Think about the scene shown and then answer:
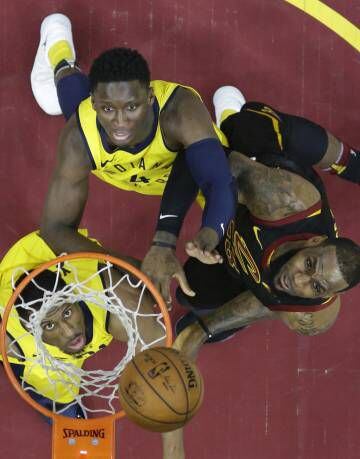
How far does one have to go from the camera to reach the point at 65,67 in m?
3.88

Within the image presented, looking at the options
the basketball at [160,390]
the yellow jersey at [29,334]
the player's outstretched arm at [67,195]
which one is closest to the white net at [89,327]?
the yellow jersey at [29,334]

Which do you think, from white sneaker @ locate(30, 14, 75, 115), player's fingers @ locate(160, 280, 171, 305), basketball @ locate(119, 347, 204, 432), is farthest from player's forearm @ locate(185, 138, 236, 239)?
white sneaker @ locate(30, 14, 75, 115)

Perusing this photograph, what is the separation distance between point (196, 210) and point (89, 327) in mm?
1047

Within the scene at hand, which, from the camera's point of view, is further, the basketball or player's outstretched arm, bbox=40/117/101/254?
player's outstretched arm, bbox=40/117/101/254

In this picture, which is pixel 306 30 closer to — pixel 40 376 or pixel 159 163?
pixel 159 163

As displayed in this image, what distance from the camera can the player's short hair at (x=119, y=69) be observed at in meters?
2.79

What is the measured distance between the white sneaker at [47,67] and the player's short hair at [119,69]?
1268 mm

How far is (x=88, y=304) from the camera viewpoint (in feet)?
11.7

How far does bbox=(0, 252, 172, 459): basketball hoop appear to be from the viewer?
3027mm

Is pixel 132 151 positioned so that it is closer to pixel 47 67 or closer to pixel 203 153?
pixel 203 153

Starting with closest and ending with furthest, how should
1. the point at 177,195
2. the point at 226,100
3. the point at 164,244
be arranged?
the point at 164,244, the point at 177,195, the point at 226,100

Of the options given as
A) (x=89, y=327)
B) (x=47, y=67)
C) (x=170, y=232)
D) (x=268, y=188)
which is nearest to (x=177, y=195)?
(x=170, y=232)

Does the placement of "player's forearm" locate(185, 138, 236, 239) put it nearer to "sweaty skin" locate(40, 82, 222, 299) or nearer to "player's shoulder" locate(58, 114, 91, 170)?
"sweaty skin" locate(40, 82, 222, 299)

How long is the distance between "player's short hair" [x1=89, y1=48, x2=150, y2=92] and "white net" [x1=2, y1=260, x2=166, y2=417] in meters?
0.87
